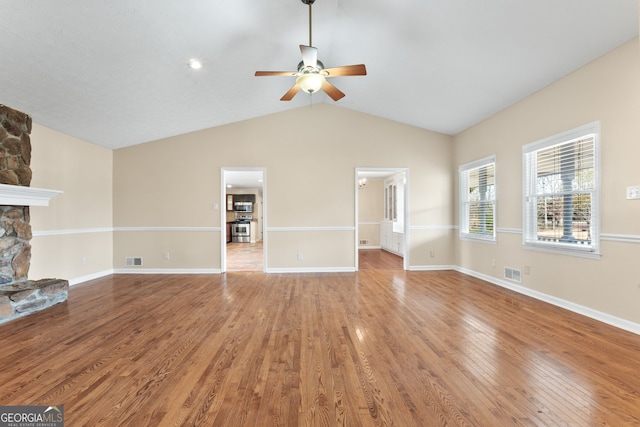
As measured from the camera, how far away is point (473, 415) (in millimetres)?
1544

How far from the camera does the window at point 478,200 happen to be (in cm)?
472

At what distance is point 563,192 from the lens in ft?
11.1

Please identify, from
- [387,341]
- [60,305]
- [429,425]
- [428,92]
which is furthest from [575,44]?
[60,305]

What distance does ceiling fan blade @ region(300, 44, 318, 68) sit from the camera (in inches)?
105

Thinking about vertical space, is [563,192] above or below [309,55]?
below

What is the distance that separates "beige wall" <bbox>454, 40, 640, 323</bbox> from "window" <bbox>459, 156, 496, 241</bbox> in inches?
15.5

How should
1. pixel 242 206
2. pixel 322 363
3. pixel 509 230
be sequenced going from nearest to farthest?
pixel 322 363, pixel 509 230, pixel 242 206

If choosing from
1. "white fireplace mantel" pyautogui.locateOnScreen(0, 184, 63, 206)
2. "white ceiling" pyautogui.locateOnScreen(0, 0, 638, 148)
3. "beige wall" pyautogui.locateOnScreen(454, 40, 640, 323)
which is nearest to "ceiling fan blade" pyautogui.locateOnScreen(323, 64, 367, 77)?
"white ceiling" pyautogui.locateOnScreen(0, 0, 638, 148)

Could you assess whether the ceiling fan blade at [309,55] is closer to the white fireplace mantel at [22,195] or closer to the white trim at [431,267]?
the white fireplace mantel at [22,195]

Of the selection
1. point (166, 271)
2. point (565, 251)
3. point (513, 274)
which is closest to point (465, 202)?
point (513, 274)

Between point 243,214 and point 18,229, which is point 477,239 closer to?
point 18,229

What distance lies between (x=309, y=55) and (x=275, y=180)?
300 cm

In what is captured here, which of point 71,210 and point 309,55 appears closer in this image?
point 309,55

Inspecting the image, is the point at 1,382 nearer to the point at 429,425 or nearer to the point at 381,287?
the point at 429,425
